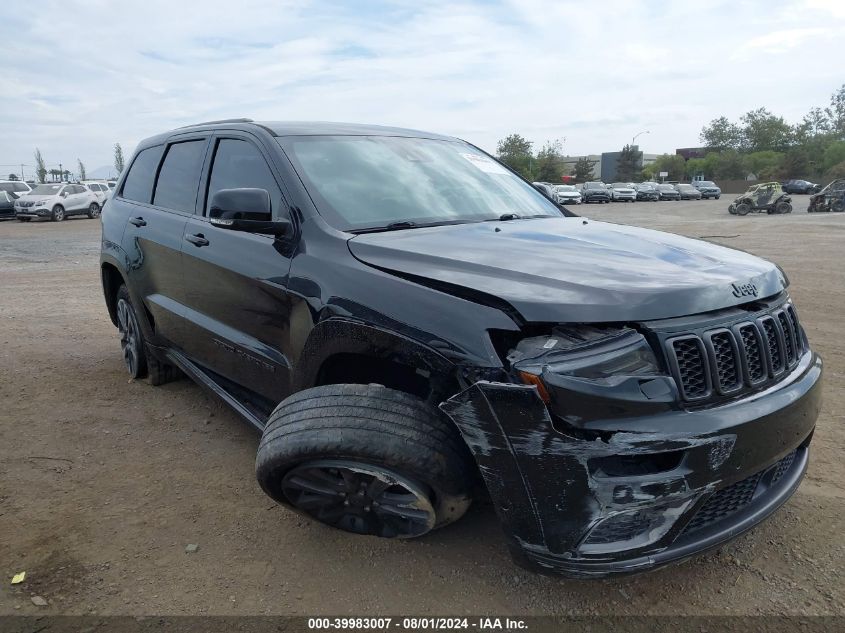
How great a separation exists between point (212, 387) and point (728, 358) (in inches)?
103

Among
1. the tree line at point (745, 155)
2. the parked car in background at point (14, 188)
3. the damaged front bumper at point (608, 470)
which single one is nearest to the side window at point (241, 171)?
the damaged front bumper at point (608, 470)

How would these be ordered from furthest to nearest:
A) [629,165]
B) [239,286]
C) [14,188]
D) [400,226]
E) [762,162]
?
1. [629,165]
2. [762,162]
3. [14,188]
4. [239,286]
5. [400,226]

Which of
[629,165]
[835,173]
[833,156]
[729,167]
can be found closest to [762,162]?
[729,167]

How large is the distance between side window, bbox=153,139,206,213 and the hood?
162 cm

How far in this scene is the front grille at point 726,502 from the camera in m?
2.10

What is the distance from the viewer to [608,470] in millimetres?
1897

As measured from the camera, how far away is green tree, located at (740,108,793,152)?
306 feet

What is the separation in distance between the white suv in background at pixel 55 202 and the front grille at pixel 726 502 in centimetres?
2903

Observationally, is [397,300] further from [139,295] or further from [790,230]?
[790,230]

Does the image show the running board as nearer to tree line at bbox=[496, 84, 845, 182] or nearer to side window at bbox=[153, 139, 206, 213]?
side window at bbox=[153, 139, 206, 213]

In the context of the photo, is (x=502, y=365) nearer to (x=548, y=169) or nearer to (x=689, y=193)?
(x=689, y=193)

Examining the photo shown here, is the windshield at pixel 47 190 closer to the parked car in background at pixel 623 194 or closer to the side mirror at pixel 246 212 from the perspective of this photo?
the side mirror at pixel 246 212

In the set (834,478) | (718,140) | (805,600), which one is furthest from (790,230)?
(718,140)

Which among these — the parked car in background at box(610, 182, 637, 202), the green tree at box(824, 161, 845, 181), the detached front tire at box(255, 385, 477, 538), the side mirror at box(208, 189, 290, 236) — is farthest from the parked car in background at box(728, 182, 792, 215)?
the green tree at box(824, 161, 845, 181)
